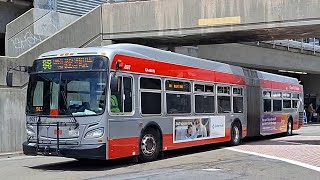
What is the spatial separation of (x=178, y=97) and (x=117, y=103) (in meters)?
3.12

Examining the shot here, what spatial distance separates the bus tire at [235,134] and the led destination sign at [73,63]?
8.10 metres

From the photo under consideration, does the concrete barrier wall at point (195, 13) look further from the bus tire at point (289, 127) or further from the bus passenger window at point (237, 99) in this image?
the bus tire at point (289, 127)

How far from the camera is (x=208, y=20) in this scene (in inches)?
786

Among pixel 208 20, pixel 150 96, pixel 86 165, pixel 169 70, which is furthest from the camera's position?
pixel 208 20

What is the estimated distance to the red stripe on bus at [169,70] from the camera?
1302 cm

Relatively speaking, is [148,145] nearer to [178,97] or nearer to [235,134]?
[178,97]

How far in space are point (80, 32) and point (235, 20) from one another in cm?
638

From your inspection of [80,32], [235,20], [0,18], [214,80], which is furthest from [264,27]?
[0,18]

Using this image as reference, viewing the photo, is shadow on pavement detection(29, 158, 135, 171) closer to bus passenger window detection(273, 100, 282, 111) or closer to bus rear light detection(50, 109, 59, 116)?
bus rear light detection(50, 109, 59, 116)

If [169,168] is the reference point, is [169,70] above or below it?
above

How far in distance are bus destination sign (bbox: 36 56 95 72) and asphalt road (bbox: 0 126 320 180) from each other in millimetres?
2506

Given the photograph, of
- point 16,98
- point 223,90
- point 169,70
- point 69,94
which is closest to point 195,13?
point 223,90

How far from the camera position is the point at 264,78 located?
894 inches

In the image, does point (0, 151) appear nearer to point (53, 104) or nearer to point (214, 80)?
point (53, 104)
